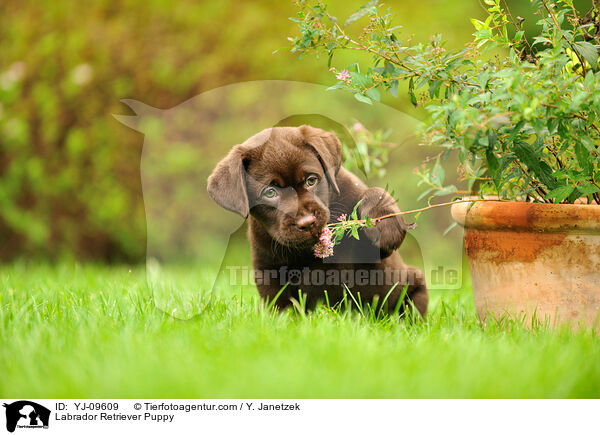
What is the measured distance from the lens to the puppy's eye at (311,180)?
256 centimetres

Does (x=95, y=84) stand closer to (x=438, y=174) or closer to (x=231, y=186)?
(x=231, y=186)

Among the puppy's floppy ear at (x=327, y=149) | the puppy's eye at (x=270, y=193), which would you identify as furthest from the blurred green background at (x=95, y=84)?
the puppy's eye at (x=270, y=193)

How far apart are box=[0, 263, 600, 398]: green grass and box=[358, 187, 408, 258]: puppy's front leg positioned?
14.9 inches

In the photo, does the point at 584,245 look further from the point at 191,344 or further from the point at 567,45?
the point at 191,344

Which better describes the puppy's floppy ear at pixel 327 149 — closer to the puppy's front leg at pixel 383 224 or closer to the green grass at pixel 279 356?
the puppy's front leg at pixel 383 224

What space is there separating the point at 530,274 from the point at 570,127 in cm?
61

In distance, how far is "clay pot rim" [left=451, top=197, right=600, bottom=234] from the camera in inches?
83.0

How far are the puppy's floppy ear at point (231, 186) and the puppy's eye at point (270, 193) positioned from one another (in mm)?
100

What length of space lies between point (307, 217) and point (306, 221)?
0.02 m
